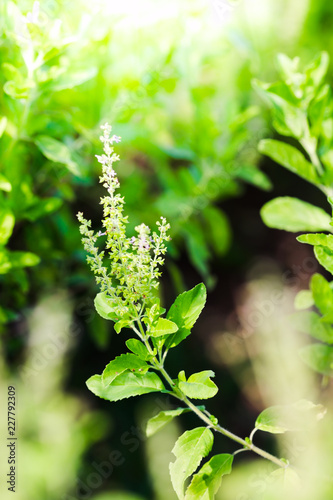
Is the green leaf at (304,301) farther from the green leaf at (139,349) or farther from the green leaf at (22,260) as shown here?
the green leaf at (22,260)

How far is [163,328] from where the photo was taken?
0.55 metres

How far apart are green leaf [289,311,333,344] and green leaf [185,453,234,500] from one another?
27cm

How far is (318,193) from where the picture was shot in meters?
1.77

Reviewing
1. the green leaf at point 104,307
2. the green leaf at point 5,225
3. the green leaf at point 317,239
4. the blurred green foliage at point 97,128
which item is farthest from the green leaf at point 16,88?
the green leaf at point 317,239

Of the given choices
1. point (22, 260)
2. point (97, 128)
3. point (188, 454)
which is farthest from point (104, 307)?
point (97, 128)

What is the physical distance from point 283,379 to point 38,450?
718mm

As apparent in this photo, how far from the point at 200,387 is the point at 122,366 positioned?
98mm

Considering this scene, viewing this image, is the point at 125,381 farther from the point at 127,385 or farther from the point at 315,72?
the point at 315,72

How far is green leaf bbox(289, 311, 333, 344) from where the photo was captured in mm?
780

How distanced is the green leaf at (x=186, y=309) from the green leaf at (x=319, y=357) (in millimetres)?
301

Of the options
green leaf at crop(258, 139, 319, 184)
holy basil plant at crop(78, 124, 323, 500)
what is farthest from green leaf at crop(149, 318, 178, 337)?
green leaf at crop(258, 139, 319, 184)

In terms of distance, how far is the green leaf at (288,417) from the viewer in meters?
0.62

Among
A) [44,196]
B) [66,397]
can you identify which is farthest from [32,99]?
[66,397]

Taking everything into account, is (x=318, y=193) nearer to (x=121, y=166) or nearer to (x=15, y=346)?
(x=121, y=166)
